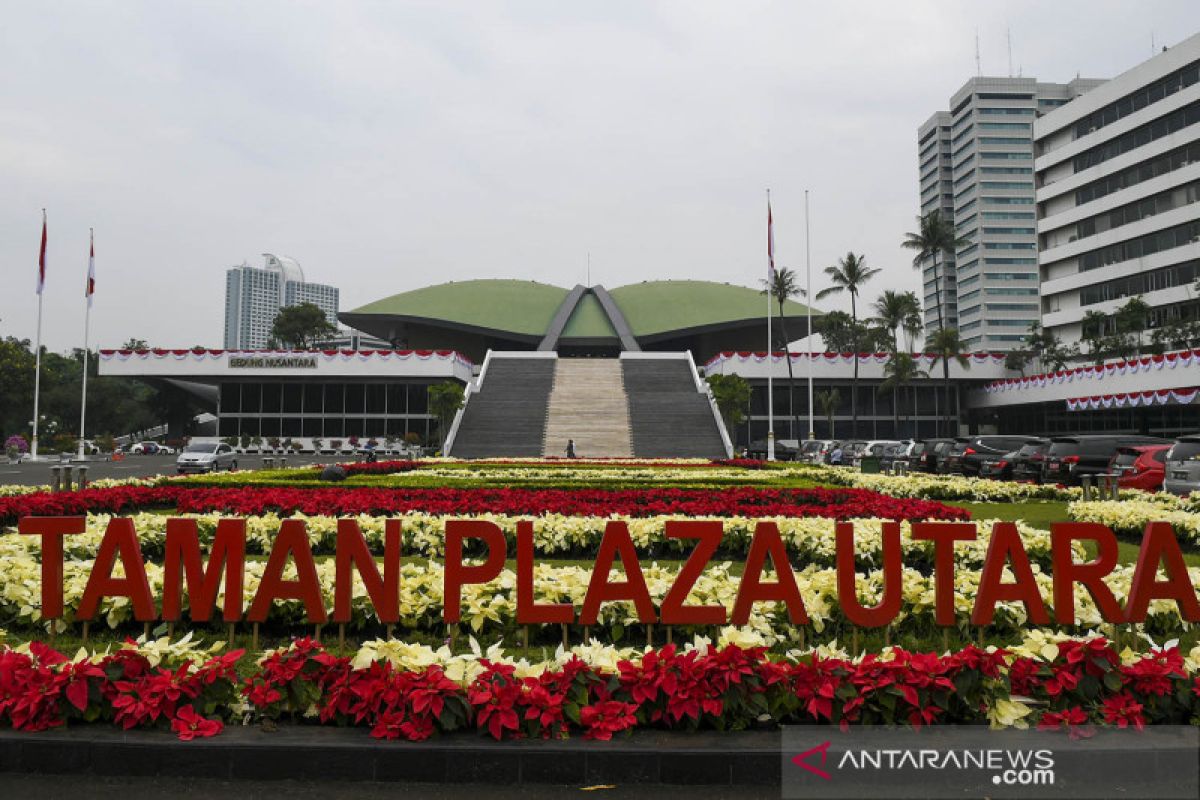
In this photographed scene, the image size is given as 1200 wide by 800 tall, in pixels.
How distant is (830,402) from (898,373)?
4688 millimetres

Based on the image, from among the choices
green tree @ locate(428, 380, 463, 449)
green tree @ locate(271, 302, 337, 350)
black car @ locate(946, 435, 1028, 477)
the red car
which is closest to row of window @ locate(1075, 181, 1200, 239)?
black car @ locate(946, 435, 1028, 477)

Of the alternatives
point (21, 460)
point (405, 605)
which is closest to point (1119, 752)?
point (405, 605)

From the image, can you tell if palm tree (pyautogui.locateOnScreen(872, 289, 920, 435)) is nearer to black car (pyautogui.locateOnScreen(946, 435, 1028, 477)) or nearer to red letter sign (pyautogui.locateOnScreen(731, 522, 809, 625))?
black car (pyautogui.locateOnScreen(946, 435, 1028, 477))

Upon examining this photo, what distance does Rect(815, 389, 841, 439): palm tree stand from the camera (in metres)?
56.6

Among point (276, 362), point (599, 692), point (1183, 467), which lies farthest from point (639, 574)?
point (276, 362)

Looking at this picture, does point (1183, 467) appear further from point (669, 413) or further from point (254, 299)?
point (254, 299)

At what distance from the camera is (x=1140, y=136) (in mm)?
56531

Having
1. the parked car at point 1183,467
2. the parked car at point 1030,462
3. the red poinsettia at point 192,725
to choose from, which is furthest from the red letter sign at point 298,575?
the parked car at point 1030,462

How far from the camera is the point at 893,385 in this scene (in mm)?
55438

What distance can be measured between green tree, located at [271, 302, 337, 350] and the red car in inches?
2865

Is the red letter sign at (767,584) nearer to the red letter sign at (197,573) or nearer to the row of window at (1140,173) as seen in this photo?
the red letter sign at (197,573)

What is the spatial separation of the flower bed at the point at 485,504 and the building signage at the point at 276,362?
4242 centimetres

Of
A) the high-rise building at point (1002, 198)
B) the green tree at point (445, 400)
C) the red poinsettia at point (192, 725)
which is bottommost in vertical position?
the red poinsettia at point (192, 725)

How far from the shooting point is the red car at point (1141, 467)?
18.0 metres
